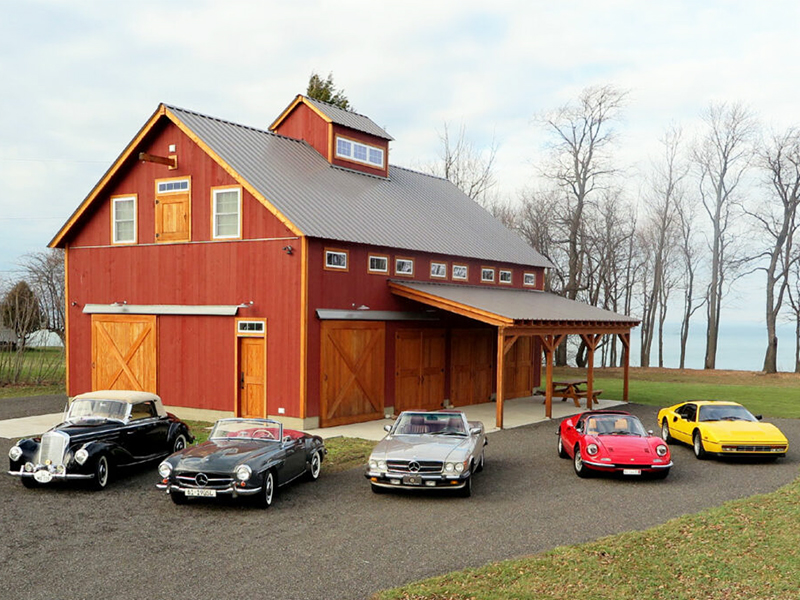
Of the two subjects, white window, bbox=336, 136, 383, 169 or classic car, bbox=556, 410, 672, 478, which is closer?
classic car, bbox=556, 410, 672, 478

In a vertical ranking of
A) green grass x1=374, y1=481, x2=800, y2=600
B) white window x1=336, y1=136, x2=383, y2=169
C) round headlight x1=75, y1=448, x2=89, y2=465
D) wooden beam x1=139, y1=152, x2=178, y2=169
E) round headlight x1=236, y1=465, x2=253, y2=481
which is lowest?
green grass x1=374, y1=481, x2=800, y2=600

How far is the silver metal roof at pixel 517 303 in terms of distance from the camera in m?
21.7

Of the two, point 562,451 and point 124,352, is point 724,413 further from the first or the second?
point 124,352

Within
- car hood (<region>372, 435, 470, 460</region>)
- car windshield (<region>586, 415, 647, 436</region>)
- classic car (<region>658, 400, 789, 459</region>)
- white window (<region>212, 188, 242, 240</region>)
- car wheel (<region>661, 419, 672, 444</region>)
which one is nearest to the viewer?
car hood (<region>372, 435, 470, 460</region>)

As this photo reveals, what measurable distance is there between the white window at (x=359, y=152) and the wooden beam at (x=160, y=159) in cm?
610

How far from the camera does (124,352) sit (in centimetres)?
2300

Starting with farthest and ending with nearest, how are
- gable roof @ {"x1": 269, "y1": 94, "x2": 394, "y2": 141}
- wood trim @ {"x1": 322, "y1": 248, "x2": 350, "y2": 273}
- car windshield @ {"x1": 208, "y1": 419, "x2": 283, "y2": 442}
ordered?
gable roof @ {"x1": 269, "y1": 94, "x2": 394, "y2": 141}, wood trim @ {"x1": 322, "y1": 248, "x2": 350, "y2": 273}, car windshield @ {"x1": 208, "y1": 419, "x2": 283, "y2": 442}

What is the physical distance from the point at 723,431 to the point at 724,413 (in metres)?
1.13

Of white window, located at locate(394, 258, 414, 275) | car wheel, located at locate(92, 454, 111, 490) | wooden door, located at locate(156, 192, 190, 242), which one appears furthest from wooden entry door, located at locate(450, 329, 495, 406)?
car wheel, located at locate(92, 454, 111, 490)

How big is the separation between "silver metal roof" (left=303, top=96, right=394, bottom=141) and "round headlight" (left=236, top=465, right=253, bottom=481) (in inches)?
649

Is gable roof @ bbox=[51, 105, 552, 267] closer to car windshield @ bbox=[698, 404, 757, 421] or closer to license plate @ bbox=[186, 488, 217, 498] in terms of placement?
license plate @ bbox=[186, 488, 217, 498]

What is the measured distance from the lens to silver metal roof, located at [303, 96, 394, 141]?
2523 centimetres

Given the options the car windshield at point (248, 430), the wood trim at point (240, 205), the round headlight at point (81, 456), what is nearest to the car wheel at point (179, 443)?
the car windshield at point (248, 430)

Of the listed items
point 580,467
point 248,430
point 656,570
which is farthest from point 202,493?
point 580,467
